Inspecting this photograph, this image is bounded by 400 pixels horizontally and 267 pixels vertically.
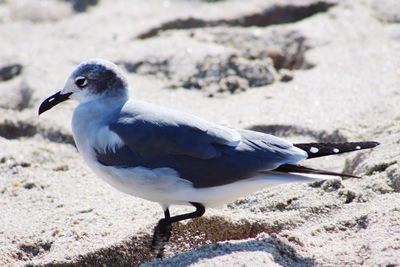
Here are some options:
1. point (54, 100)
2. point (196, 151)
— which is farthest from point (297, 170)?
point (54, 100)

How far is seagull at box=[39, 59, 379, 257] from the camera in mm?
3885

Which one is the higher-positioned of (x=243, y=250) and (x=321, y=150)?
(x=321, y=150)

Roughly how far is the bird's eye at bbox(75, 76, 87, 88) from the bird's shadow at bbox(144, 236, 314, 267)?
3.66ft

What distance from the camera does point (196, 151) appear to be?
3887 millimetres

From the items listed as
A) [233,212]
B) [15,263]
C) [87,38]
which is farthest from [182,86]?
[15,263]

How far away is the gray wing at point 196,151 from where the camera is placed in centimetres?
388

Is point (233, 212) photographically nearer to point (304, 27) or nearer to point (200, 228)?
point (200, 228)

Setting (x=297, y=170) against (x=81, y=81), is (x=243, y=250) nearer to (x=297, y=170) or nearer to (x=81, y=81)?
(x=297, y=170)

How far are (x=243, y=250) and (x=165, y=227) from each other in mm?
508

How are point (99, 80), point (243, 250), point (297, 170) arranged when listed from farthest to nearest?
point (99, 80) → point (297, 170) → point (243, 250)

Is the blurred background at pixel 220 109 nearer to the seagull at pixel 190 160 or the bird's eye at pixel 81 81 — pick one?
the seagull at pixel 190 160

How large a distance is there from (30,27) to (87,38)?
0.70 m

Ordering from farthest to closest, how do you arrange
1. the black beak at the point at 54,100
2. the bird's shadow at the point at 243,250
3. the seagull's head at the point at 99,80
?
1. the black beak at the point at 54,100
2. the seagull's head at the point at 99,80
3. the bird's shadow at the point at 243,250

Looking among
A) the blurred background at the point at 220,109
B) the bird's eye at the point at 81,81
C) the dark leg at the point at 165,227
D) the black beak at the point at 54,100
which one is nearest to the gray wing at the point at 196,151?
the dark leg at the point at 165,227
